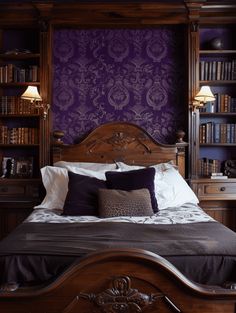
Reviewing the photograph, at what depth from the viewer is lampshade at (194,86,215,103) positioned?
3809mm

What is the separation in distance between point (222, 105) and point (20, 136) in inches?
80.8

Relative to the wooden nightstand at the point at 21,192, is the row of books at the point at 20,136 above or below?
above

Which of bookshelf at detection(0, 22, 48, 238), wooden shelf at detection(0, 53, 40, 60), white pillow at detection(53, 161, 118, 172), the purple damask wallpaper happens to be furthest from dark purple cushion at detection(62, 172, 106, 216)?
wooden shelf at detection(0, 53, 40, 60)

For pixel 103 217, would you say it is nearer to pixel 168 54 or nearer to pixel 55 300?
pixel 55 300

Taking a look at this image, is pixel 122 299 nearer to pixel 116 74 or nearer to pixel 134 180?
pixel 134 180

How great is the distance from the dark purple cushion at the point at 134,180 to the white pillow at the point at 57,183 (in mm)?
191

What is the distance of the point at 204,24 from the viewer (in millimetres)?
4145

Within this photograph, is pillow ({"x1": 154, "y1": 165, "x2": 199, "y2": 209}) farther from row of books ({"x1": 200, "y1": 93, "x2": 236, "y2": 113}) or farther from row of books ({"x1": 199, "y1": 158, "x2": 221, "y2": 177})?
row of books ({"x1": 200, "y1": 93, "x2": 236, "y2": 113})

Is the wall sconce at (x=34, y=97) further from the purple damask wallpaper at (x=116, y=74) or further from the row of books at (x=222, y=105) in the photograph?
the row of books at (x=222, y=105)

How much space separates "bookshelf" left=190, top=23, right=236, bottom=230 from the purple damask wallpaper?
24cm

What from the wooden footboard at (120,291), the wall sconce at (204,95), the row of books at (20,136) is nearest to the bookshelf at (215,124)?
the wall sconce at (204,95)

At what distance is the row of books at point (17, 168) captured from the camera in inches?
164

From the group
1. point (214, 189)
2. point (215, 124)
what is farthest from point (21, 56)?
point (214, 189)

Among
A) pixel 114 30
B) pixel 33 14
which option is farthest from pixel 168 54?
pixel 33 14
